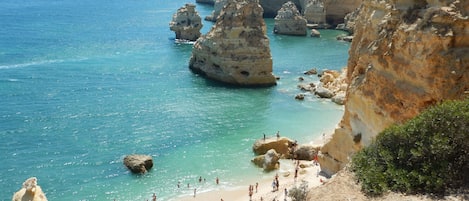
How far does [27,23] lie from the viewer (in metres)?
92.9

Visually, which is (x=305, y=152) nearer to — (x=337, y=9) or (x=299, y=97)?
(x=299, y=97)

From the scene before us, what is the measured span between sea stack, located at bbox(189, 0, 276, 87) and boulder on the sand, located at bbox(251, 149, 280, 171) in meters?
20.3

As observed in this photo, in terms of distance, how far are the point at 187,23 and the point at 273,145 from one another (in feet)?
154

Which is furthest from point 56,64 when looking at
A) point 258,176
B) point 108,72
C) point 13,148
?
point 258,176

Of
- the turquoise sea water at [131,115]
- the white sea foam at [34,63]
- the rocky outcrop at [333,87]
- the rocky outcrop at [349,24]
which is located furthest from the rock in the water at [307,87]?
Answer: the rocky outcrop at [349,24]

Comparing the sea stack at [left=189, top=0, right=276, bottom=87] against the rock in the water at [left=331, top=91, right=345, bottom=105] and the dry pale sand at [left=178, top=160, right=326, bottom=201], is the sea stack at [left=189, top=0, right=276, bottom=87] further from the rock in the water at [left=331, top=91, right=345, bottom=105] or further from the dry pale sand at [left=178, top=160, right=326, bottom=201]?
the dry pale sand at [left=178, top=160, right=326, bottom=201]

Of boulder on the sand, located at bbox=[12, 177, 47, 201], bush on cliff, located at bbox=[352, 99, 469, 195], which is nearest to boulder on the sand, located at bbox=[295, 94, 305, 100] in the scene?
bush on cliff, located at bbox=[352, 99, 469, 195]

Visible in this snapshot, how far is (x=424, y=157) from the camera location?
42.2 ft

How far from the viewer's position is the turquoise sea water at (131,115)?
29.3m

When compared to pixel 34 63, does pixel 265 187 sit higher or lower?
lower

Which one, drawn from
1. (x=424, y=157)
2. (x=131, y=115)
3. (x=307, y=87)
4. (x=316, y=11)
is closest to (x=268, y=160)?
(x=131, y=115)

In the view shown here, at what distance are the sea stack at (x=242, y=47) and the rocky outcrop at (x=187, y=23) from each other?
79.4 feet

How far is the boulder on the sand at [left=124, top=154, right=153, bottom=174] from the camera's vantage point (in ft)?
96.6

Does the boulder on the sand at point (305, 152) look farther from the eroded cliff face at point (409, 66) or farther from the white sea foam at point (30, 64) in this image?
the white sea foam at point (30, 64)
